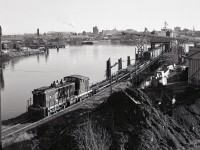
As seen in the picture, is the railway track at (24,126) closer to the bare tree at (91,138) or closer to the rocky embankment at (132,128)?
the rocky embankment at (132,128)

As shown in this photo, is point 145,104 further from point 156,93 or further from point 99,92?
point 99,92

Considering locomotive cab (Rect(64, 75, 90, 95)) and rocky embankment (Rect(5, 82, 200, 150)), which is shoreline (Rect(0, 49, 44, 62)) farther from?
rocky embankment (Rect(5, 82, 200, 150))

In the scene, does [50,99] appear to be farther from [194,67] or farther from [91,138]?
[194,67]

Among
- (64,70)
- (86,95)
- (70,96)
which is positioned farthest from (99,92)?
(64,70)

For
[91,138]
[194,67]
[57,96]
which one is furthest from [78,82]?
[91,138]

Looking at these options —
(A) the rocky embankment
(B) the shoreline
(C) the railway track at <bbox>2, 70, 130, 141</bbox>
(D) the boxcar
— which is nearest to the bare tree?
(A) the rocky embankment

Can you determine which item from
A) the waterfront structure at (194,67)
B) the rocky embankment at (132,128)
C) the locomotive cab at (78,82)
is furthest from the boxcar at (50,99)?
the waterfront structure at (194,67)
